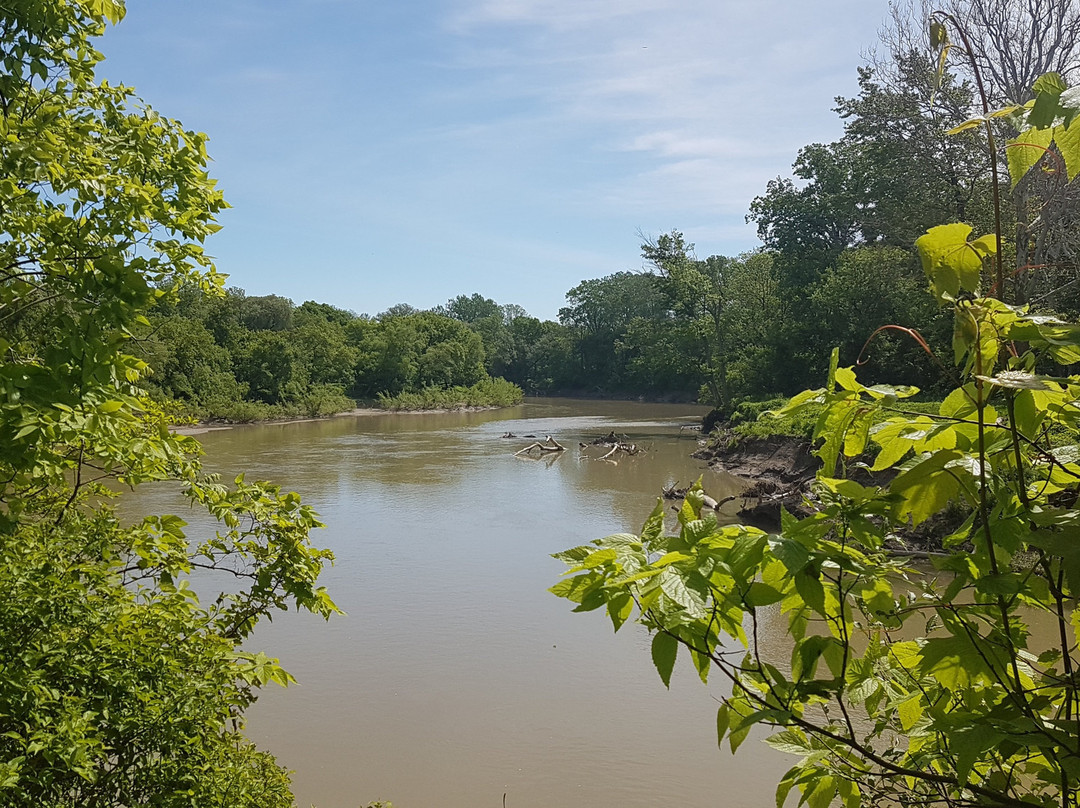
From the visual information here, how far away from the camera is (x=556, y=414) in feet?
146

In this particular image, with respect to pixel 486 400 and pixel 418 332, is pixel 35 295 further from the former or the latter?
pixel 418 332

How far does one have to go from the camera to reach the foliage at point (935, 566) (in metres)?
1.00

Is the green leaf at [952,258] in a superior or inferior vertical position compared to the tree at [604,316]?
inferior

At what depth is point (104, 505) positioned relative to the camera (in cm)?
324

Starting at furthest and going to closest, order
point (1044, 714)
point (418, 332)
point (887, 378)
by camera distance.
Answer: point (418, 332)
point (887, 378)
point (1044, 714)

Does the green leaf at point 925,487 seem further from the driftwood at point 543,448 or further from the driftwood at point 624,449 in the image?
the driftwood at point 543,448

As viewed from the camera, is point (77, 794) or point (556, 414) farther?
point (556, 414)

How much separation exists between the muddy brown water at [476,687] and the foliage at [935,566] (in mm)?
1053

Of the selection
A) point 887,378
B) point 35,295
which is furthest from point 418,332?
point 35,295

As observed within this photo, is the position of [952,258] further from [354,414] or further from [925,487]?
[354,414]

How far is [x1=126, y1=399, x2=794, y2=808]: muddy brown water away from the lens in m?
5.64

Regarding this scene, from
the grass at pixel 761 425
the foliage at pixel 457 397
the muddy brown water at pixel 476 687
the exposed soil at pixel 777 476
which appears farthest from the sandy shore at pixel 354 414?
the exposed soil at pixel 777 476

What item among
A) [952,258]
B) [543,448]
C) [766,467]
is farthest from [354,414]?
[952,258]

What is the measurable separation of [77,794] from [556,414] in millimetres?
41965
